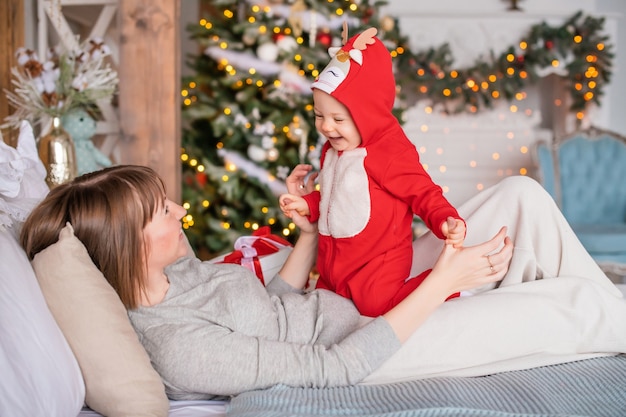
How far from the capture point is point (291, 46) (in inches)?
153

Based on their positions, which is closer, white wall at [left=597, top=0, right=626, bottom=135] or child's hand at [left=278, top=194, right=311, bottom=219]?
child's hand at [left=278, top=194, right=311, bottom=219]

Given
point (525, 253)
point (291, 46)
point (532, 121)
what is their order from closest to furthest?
1. point (525, 253)
2. point (291, 46)
3. point (532, 121)

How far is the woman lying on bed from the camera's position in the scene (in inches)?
54.2

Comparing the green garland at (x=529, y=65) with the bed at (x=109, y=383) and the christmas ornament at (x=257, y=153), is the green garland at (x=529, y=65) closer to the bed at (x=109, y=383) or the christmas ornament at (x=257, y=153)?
the christmas ornament at (x=257, y=153)

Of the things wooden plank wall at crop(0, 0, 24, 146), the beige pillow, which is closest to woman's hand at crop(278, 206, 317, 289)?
the beige pillow

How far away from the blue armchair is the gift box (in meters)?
2.73

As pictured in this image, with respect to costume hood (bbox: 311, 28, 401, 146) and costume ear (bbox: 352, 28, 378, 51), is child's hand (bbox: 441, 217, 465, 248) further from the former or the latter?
costume ear (bbox: 352, 28, 378, 51)

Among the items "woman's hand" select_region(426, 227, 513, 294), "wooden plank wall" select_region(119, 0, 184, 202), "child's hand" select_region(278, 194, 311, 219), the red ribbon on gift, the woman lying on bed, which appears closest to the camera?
the woman lying on bed

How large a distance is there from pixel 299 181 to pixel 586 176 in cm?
307

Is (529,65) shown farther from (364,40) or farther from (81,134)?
(364,40)

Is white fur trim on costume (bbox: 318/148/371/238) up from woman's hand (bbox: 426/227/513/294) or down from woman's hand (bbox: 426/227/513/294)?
up

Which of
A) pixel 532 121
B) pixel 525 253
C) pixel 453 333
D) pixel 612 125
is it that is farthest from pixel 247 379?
pixel 612 125

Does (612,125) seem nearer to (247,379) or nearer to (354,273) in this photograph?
(354,273)

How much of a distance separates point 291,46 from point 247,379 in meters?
2.83
